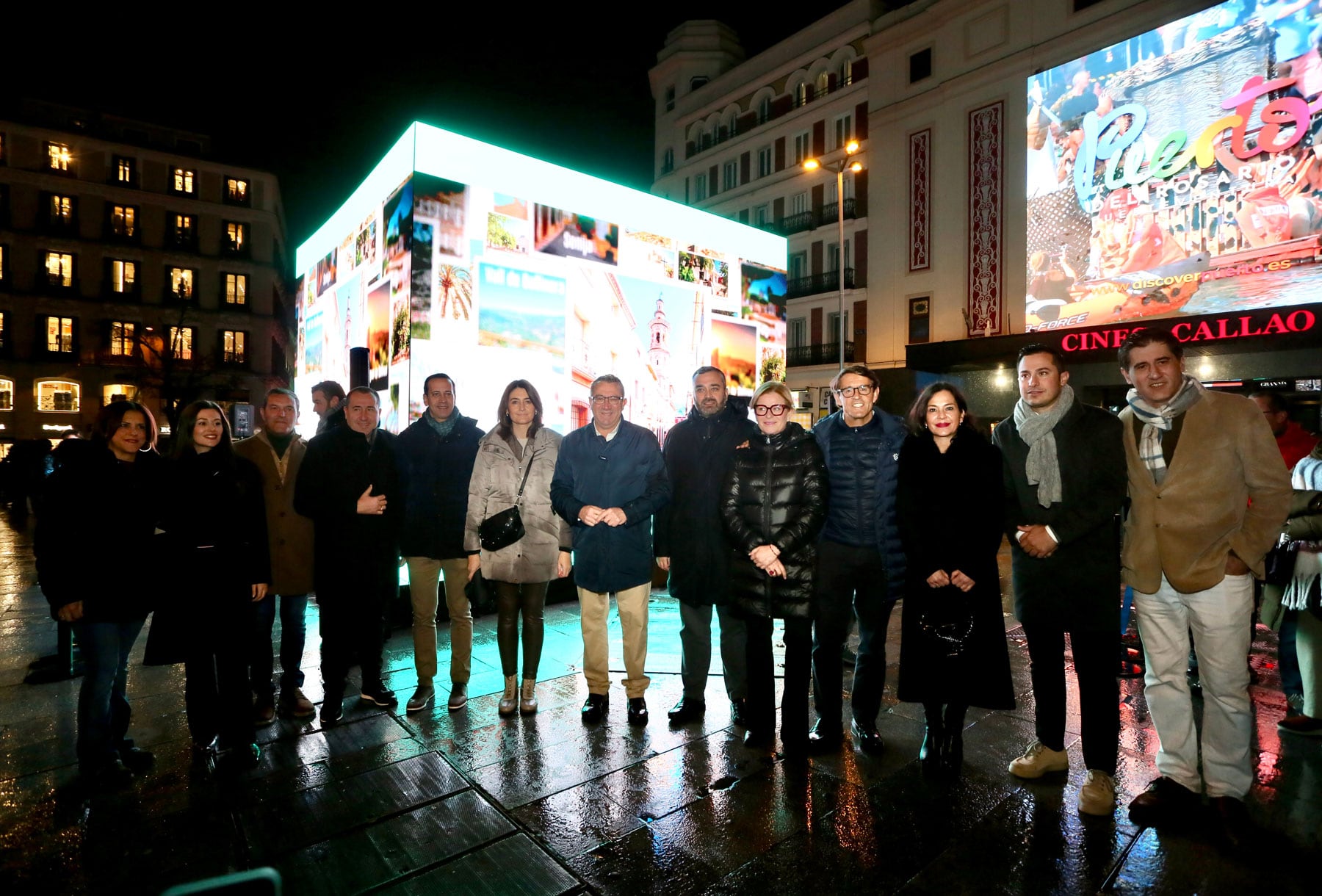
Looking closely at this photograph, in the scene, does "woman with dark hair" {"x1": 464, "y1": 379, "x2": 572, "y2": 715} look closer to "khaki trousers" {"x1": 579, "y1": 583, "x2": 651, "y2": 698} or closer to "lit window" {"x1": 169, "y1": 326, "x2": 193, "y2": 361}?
"khaki trousers" {"x1": 579, "y1": 583, "x2": 651, "y2": 698}

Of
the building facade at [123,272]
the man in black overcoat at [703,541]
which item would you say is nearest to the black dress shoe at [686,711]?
the man in black overcoat at [703,541]

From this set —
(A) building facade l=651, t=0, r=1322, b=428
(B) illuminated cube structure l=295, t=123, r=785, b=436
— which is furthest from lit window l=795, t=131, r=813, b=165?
(B) illuminated cube structure l=295, t=123, r=785, b=436

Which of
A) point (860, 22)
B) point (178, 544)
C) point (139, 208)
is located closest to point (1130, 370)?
point (178, 544)

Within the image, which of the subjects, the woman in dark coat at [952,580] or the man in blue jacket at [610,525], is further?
the man in blue jacket at [610,525]

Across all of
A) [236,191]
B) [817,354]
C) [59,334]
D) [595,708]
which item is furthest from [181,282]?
[595,708]

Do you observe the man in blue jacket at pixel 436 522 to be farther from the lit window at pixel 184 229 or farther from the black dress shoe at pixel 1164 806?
the lit window at pixel 184 229

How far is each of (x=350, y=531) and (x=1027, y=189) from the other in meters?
20.6

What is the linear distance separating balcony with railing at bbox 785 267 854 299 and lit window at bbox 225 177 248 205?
98.9 feet

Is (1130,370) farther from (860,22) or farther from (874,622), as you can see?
(860,22)

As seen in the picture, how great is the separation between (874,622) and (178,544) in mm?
3631

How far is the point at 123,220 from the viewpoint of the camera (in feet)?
109

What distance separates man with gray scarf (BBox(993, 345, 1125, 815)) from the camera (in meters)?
2.98

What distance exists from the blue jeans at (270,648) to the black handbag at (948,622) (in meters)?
3.65

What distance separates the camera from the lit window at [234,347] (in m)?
35.0
